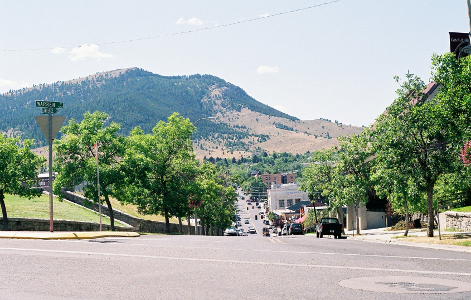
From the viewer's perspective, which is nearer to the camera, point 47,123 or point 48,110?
point 48,110

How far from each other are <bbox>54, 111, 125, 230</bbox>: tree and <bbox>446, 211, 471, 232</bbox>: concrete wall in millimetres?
23714

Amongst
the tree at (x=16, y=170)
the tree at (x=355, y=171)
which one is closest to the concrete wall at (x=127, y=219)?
the tree at (x=16, y=170)

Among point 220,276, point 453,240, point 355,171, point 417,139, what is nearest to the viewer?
point 220,276

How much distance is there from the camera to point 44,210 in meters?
39.5

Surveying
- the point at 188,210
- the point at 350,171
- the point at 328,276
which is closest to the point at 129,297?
the point at 328,276

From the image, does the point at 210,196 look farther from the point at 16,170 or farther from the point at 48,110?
the point at 48,110

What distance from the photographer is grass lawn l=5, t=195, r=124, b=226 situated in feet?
121

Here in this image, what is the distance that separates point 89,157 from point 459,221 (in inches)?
1080

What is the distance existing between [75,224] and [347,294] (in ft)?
96.9

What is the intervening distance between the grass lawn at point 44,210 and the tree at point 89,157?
2.04m

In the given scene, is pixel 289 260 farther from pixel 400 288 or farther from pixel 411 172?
pixel 411 172

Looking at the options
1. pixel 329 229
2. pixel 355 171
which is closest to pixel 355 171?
pixel 355 171

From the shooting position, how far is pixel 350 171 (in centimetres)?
4584

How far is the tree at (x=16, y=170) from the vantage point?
112 ft
